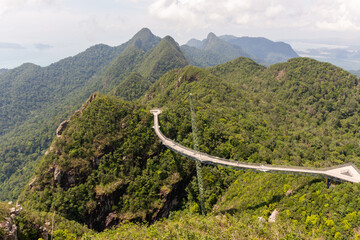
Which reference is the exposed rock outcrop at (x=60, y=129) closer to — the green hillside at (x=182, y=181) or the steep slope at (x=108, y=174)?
the green hillside at (x=182, y=181)

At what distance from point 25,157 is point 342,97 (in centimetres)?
23650

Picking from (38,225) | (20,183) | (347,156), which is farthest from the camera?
(20,183)

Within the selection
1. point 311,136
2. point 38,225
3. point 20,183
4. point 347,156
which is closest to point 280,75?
point 311,136

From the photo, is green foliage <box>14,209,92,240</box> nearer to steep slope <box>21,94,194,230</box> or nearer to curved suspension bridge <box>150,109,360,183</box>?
steep slope <box>21,94,194,230</box>

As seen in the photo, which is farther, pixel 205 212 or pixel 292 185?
pixel 205 212

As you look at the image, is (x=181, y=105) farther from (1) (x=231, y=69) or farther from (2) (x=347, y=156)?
(1) (x=231, y=69)

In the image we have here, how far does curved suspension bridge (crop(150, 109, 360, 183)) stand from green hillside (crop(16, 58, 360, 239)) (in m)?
2.26

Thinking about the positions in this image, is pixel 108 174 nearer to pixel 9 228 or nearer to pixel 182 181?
pixel 182 181

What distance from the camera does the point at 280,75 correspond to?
151625mm

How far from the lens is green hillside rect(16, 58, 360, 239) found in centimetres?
3159

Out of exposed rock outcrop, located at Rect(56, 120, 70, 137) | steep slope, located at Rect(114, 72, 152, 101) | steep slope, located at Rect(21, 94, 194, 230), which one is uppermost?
steep slope, located at Rect(114, 72, 152, 101)

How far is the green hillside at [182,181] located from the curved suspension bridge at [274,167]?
2.26 meters

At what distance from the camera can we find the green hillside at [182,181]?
3159 cm

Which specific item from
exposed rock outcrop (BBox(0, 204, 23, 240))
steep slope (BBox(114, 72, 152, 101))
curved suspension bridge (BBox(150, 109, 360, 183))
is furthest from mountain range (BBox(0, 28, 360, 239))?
steep slope (BBox(114, 72, 152, 101))
